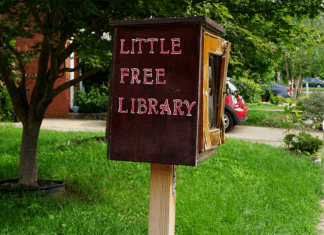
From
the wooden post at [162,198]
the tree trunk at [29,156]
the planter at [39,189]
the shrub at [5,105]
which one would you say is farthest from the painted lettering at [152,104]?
the shrub at [5,105]

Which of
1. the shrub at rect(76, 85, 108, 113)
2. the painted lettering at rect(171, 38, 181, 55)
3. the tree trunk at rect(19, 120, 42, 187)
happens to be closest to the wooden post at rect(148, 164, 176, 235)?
the painted lettering at rect(171, 38, 181, 55)

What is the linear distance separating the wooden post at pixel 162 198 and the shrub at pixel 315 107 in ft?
39.6

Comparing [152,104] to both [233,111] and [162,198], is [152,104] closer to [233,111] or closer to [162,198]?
[162,198]

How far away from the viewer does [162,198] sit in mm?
2471

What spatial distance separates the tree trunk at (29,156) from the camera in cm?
495

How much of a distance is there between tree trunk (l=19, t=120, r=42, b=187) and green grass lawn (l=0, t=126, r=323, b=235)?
0.45 metres

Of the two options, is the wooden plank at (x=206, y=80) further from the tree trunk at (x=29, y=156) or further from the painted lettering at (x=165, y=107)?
the tree trunk at (x=29, y=156)

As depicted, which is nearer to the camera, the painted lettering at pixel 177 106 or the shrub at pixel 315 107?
the painted lettering at pixel 177 106

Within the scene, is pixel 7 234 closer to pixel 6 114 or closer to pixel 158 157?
pixel 158 157

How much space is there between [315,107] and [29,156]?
1134 cm

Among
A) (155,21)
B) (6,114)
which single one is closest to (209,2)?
(155,21)

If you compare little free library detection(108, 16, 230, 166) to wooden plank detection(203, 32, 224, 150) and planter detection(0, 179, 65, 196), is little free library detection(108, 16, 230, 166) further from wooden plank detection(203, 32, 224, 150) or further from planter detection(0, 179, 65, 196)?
planter detection(0, 179, 65, 196)

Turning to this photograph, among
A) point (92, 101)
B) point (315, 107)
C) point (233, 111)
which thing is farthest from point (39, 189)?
point (315, 107)

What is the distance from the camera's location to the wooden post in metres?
2.46
